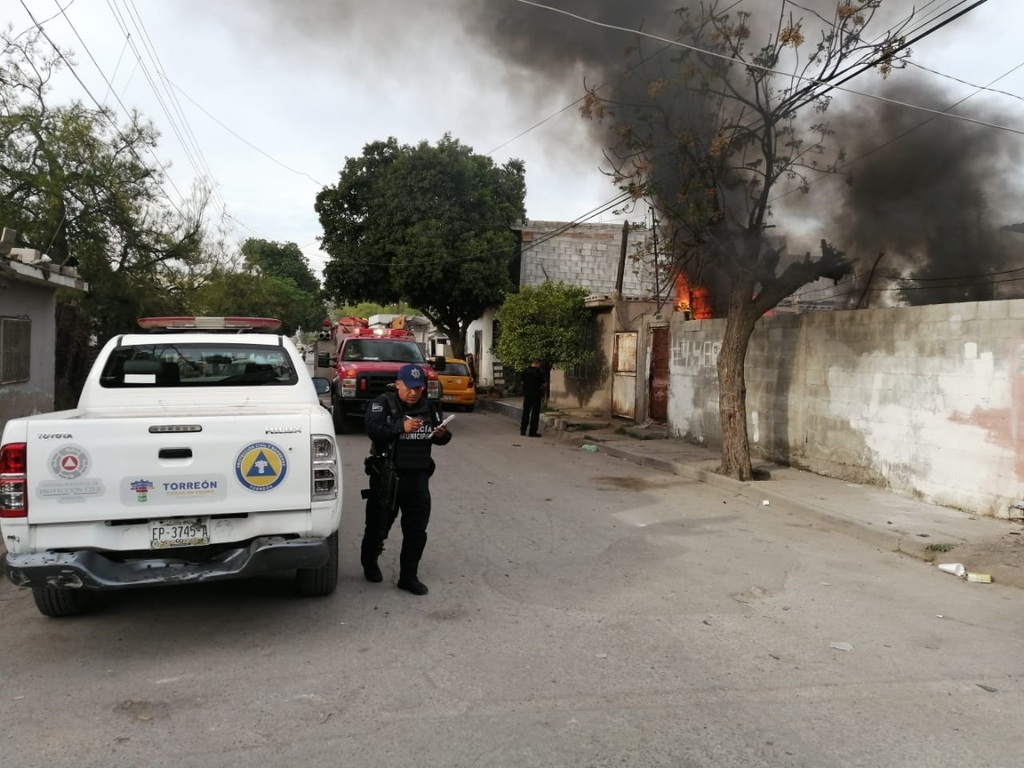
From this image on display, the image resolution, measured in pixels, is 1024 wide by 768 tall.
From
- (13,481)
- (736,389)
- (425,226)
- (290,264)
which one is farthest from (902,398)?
(290,264)

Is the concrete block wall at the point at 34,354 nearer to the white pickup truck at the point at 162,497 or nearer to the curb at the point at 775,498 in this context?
the white pickup truck at the point at 162,497

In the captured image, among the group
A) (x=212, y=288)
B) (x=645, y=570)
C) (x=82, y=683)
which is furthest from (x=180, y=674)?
(x=212, y=288)

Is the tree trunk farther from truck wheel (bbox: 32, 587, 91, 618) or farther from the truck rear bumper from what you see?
truck wheel (bbox: 32, 587, 91, 618)

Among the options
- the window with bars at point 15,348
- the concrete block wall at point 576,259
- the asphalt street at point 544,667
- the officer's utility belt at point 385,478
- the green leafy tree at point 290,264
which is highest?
the green leafy tree at point 290,264

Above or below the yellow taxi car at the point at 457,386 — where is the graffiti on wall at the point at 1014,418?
above

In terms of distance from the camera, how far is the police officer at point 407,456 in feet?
17.5

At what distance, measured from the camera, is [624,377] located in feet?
60.9

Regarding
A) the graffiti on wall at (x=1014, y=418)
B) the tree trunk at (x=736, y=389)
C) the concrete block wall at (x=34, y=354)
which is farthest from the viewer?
the concrete block wall at (x=34, y=354)

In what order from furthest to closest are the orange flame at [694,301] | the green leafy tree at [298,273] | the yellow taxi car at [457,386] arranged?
the green leafy tree at [298,273], the yellow taxi car at [457,386], the orange flame at [694,301]

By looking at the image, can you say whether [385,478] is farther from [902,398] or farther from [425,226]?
[425,226]

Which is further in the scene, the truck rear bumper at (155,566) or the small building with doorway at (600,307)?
the small building with doorway at (600,307)

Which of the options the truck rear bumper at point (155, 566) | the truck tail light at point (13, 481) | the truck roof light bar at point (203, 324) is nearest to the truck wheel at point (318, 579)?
the truck rear bumper at point (155, 566)

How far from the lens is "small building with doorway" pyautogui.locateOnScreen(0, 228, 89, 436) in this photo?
10203mm

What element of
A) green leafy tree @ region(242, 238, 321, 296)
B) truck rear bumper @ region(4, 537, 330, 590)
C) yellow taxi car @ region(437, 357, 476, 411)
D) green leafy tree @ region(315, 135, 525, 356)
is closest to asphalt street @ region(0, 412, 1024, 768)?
truck rear bumper @ region(4, 537, 330, 590)
